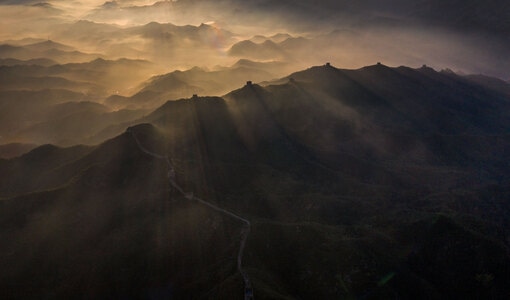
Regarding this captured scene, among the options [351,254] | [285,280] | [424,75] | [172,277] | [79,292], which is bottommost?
[79,292]

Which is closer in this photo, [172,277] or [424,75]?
[172,277]

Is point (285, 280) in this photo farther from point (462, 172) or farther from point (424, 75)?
point (424, 75)

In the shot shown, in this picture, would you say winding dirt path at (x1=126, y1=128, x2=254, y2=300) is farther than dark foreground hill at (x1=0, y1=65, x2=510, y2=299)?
No

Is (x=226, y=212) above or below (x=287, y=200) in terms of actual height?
above

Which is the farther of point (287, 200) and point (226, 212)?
point (287, 200)

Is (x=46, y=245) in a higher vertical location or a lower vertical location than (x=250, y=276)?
lower

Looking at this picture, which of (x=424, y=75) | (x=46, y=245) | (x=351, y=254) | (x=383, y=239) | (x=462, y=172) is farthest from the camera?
(x=424, y=75)

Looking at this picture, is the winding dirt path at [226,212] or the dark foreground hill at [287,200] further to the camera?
the dark foreground hill at [287,200]

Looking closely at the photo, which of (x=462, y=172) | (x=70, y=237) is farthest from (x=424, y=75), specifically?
(x=70, y=237)
